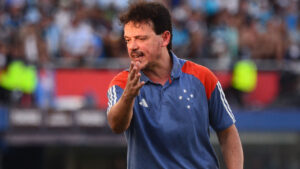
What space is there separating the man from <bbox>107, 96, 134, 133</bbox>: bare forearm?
27 millimetres

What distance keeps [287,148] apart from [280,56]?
1.84 m

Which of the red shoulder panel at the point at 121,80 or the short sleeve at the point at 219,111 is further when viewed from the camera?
the short sleeve at the point at 219,111

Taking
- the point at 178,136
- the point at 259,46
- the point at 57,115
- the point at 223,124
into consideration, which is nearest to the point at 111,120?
the point at 178,136

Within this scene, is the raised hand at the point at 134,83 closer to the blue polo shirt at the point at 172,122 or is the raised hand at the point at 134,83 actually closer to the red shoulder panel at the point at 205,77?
the blue polo shirt at the point at 172,122

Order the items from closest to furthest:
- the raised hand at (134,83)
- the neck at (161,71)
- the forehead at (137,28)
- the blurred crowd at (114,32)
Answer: the raised hand at (134,83) < the forehead at (137,28) < the neck at (161,71) < the blurred crowd at (114,32)

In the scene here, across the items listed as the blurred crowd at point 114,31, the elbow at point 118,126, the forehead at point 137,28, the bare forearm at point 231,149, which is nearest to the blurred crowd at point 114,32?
the blurred crowd at point 114,31

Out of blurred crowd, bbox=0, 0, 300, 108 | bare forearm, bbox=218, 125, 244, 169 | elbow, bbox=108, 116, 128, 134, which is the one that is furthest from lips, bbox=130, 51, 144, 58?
blurred crowd, bbox=0, 0, 300, 108

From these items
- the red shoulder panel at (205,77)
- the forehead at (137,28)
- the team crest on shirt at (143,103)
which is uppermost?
the forehead at (137,28)

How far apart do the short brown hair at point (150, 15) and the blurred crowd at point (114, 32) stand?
841 cm

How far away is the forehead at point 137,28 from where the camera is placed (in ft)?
13.1

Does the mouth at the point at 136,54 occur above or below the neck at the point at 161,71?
above

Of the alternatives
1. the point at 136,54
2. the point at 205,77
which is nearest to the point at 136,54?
the point at 136,54

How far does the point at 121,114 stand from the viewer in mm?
3820

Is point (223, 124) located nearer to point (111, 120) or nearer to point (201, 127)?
point (201, 127)
